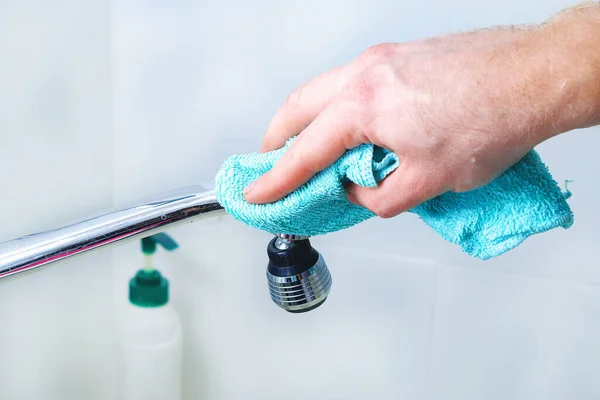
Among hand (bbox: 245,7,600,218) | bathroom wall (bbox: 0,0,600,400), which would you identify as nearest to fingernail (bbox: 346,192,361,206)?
hand (bbox: 245,7,600,218)

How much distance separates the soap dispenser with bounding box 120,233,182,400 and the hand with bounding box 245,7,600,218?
12.2 inches

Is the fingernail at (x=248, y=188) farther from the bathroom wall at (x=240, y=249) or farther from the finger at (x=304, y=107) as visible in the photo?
the bathroom wall at (x=240, y=249)

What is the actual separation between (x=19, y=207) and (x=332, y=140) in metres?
0.33

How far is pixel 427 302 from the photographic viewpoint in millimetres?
523

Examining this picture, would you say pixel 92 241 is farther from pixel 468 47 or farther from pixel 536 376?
pixel 536 376

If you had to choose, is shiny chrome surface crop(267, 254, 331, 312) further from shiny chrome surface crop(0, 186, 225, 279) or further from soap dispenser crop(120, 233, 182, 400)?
soap dispenser crop(120, 233, 182, 400)

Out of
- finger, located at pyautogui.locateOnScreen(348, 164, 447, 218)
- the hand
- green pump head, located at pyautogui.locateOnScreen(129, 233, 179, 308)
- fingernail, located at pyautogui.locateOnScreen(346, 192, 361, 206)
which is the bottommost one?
green pump head, located at pyautogui.locateOnScreen(129, 233, 179, 308)

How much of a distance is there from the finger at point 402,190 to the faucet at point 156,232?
7 cm

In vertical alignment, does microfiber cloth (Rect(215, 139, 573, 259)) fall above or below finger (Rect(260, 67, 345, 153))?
below

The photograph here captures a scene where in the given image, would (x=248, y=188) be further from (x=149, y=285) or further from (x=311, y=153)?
(x=149, y=285)

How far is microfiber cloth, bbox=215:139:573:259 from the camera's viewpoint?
0.27 metres

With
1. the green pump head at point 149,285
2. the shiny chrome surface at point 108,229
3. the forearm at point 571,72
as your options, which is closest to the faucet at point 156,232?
the shiny chrome surface at point 108,229

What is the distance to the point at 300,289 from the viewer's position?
1.05 ft

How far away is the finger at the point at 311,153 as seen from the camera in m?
0.26
